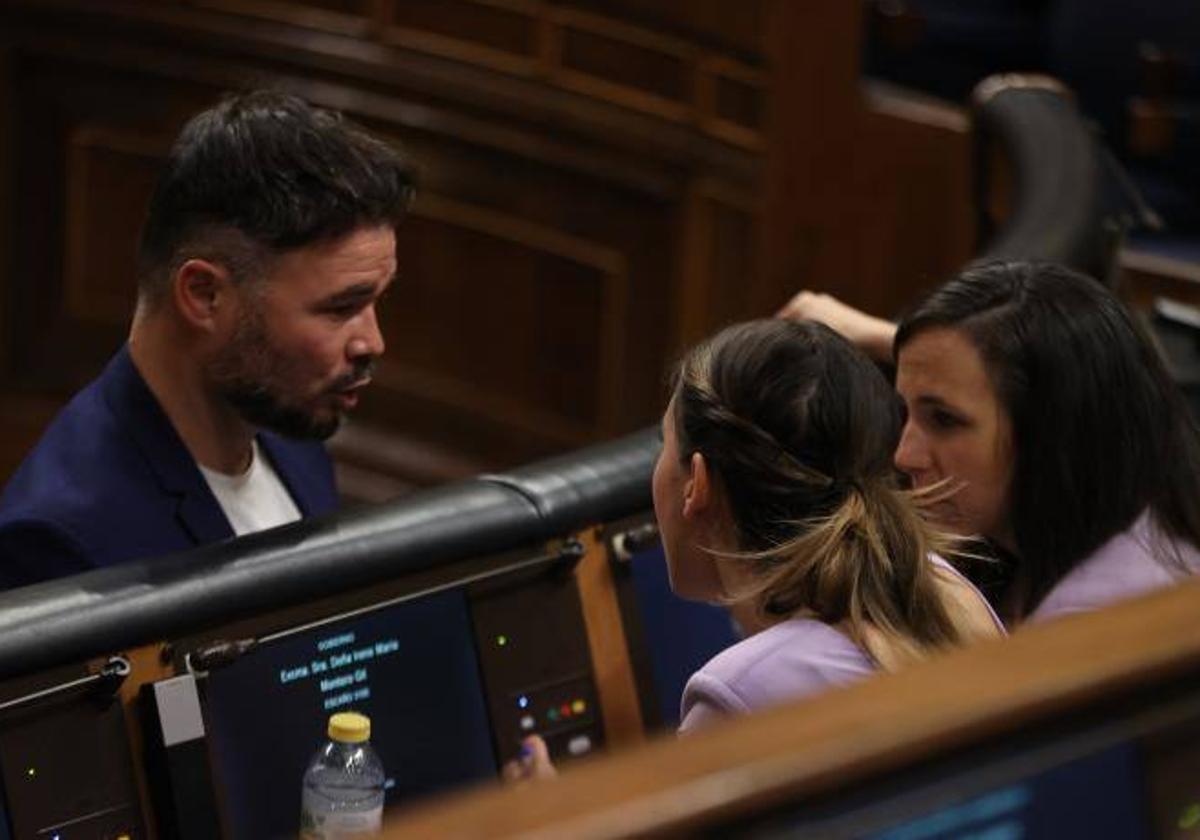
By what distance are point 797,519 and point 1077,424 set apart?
32 cm

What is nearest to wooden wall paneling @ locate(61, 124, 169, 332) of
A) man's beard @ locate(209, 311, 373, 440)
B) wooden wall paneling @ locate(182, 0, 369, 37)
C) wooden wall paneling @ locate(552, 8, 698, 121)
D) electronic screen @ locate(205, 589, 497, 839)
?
wooden wall paneling @ locate(182, 0, 369, 37)

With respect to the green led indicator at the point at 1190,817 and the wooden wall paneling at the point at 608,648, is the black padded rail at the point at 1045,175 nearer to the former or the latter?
the wooden wall paneling at the point at 608,648

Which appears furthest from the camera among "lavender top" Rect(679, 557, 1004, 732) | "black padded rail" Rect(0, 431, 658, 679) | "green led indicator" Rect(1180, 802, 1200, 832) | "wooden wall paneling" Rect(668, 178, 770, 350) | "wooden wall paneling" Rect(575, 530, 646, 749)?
"wooden wall paneling" Rect(668, 178, 770, 350)

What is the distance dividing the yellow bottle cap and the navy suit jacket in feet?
0.93

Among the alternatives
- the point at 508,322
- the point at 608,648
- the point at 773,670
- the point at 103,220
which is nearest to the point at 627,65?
the point at 508,322

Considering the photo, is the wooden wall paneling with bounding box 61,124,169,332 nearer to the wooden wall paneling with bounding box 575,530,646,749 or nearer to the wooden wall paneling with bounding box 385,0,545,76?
the wooden wall paneling with bounding box 385,0,545,76

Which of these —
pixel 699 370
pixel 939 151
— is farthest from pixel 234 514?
pixel 939 151

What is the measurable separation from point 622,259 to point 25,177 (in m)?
1.34

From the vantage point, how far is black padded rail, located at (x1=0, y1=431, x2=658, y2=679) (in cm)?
165

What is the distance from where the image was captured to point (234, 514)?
212 cm

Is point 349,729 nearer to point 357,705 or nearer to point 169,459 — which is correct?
point 357,705

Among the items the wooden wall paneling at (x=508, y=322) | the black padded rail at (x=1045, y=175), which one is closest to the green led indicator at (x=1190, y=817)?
the black padded rail at (x=1045, y=175)

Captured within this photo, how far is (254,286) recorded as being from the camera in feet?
6.99

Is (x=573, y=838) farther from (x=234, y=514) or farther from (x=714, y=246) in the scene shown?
(x=714, y=246)
